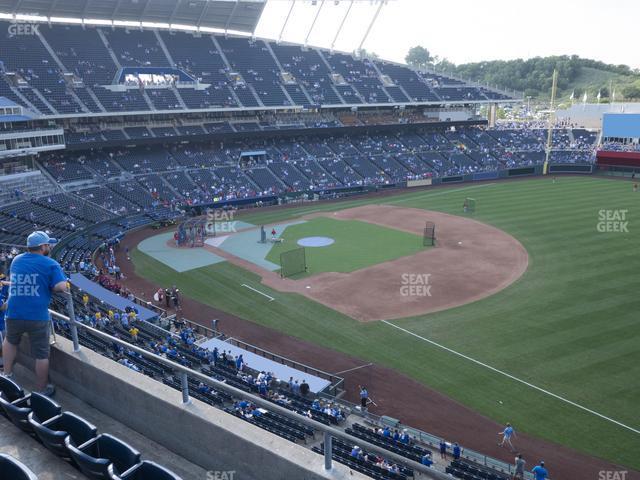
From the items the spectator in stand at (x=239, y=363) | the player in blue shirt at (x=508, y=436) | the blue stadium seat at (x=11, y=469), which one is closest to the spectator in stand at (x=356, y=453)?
the player in blue shirt at (x=508, y=436)

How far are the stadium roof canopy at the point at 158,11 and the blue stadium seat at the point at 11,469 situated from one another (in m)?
64.3

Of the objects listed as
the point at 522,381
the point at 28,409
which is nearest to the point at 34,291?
the point at 28,409

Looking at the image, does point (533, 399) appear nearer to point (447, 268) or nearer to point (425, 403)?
point (425, 403)

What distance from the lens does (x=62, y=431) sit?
225 inches

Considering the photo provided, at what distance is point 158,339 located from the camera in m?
22.4

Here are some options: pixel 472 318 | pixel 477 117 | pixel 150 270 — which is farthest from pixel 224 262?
pixel 477 117

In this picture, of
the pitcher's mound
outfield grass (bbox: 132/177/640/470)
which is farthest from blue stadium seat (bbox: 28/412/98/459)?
the pitcher's mound

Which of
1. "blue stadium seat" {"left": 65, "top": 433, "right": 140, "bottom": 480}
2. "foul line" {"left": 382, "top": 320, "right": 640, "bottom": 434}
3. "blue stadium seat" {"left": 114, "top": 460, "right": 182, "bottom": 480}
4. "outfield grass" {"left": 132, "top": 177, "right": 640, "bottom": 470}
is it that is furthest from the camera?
"outfield grass" {"left": 132, "top": 177, "right": 640, "bottom": 470}

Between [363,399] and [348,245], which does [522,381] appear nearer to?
[363,399]

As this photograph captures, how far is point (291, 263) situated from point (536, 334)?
54.3 ft

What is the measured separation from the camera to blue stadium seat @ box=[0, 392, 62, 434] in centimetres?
604

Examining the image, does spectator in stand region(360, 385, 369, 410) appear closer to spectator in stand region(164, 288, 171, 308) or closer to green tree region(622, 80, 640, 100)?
spectator in stand region(164, 288, 171, 308)

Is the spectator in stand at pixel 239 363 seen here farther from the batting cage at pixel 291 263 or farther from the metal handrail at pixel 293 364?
the batting cage at pixel 291 263

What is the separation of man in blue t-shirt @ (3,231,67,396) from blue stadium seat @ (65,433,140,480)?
1809 millimetres
